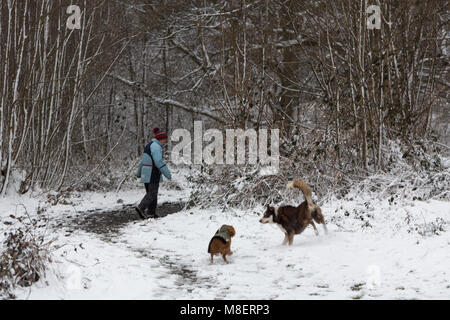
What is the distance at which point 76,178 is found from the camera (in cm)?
1486

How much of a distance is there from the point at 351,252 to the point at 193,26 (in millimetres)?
11598

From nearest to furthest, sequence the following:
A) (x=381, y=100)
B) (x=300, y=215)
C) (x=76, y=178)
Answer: (x=300, y=215), (x=381, y=100), (x=76, y=178)

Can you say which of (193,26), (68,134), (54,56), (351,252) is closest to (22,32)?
(54,56)

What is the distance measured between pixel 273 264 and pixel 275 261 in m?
0.14

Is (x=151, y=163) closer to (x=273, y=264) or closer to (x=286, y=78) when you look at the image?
(x=286, y=78)

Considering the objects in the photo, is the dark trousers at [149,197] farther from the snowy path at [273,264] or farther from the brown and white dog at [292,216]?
the brown and white dog at [292,216]

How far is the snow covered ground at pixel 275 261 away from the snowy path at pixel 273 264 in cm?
1

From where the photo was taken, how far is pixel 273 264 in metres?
6.44

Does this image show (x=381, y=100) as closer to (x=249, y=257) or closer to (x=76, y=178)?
(x=249, y=257)

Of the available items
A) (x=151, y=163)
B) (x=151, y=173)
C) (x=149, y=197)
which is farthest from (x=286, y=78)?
(x=149, y=197)

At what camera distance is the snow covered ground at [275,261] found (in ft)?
16.3

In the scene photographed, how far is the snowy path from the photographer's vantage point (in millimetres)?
4957

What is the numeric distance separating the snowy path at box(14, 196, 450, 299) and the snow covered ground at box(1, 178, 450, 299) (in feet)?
0.04

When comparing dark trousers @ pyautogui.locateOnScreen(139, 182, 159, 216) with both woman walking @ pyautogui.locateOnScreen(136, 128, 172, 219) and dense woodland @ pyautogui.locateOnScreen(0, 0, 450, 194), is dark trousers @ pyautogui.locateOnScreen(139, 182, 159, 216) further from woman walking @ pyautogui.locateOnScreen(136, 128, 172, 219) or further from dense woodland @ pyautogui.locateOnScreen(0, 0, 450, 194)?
dense woodland @ pyautogui.locateOnScreen(0, 0, 450, 194)
